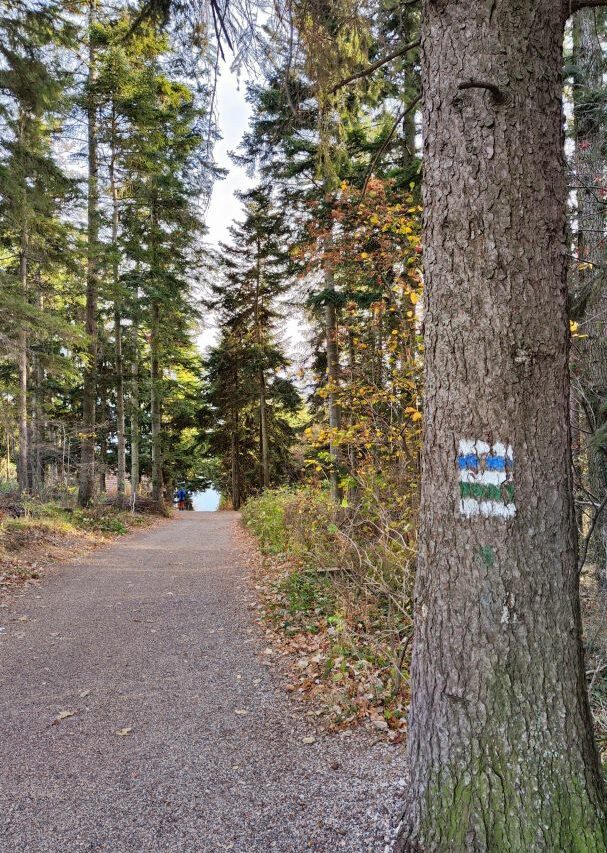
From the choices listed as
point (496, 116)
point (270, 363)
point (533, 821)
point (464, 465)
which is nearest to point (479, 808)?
point (533, 821)

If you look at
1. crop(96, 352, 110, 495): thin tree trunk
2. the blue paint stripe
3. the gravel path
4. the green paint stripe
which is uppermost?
crop(96, 352, 110, 495): thin tree trunk

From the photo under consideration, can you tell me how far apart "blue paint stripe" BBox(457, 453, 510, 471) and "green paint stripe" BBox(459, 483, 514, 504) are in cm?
6

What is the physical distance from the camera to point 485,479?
1.92 meters

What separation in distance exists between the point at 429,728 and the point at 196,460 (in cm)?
2760

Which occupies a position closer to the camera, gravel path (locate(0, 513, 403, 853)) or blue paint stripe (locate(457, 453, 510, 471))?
blue paint stripe (locate(457, 453, 510, 471))

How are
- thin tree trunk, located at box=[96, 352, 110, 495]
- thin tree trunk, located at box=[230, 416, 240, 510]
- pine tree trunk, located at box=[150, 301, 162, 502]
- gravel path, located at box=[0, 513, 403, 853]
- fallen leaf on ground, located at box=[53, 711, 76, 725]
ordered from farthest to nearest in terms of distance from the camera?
thin tree trunk, located at box=[230, 416, 240, 510]
pine tree trunk, located at box=[150, 301, 162, 502]
thin tree trunk, located at box=[96, 352, 110, 495]
fallen leaf on ground, located at box=[53, 711, 76, 725]
gravel path, located at box=[0, 513, 403, 853]

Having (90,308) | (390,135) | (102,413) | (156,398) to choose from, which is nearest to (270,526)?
(90,308)

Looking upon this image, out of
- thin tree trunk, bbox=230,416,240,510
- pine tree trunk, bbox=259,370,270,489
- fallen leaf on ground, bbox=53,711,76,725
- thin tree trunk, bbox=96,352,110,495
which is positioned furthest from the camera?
thin tree trunk, bbox=230,416,240,510

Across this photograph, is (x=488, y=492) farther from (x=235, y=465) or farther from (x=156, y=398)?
(x=235, y=465)

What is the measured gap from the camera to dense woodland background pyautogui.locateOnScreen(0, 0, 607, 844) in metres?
3.72

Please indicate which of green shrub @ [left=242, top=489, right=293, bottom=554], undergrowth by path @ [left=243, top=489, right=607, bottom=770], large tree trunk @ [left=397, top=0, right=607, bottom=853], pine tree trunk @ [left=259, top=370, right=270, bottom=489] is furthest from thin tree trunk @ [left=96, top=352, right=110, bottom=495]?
large tree trunk @ [left=397, top=0, right=607, bottom=853]

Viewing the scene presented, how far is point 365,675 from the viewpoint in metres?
3.94

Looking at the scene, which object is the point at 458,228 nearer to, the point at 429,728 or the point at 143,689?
the point at 429,728

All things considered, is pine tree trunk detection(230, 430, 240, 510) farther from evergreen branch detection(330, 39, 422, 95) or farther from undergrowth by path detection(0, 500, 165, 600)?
evergreen branch detection(330, 39, 422, 95)
